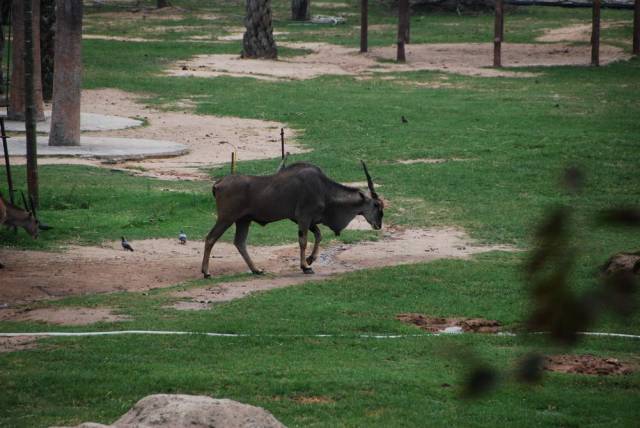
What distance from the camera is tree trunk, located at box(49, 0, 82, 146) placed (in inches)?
877

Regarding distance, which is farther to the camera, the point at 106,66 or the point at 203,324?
the point at 106,66

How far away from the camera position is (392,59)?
39.9 meters

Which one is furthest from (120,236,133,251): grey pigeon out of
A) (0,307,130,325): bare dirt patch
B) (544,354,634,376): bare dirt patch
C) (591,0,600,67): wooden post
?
(591,0,600,67): wooden post

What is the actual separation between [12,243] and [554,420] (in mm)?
9388

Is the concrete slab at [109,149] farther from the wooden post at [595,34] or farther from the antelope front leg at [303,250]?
the wooden post at [595,34]

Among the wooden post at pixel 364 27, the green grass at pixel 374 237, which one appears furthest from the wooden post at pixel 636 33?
the wooden post at pixel 364 27

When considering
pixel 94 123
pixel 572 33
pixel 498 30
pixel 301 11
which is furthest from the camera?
pixel 301 11

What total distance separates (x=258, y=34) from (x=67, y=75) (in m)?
17.7

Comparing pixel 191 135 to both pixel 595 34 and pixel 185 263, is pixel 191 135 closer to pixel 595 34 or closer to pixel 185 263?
pixel 185 263

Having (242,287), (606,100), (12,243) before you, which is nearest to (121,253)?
(12,243)

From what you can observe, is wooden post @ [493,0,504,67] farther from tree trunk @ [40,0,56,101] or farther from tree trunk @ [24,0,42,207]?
tree trunk @ [24,0,42,207]

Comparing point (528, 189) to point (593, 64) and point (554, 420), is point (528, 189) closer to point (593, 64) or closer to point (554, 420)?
point (554, 420)

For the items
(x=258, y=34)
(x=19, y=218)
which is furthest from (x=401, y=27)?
(x=19, y=218)

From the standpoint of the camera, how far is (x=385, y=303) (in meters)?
12.2
